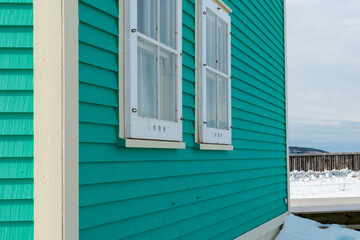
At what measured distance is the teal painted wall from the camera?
11.6 ft

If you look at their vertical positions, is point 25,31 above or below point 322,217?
above

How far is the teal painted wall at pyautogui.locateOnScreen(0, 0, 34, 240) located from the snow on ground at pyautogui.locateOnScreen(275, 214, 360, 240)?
6.33m

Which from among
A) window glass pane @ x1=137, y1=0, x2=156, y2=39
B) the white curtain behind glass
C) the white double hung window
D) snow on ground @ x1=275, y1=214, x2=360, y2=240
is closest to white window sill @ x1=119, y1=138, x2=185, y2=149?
the white double hung window

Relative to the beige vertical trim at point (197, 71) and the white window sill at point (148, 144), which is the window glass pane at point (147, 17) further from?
the beige vertical trim at point (197, 71)

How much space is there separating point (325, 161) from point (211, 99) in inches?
703

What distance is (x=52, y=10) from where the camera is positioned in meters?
3.59

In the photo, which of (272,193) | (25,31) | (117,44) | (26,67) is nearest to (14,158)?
(26,67)

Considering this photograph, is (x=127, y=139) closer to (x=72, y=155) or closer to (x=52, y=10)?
(x=72, y=155)

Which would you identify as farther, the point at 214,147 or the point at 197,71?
the point at 214,147

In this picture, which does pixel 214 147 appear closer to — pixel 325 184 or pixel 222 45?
pixel 222 45

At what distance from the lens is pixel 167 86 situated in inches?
197

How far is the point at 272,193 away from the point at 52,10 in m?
6.36

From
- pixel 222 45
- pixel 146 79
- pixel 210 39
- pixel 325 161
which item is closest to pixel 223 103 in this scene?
pixel 222 45

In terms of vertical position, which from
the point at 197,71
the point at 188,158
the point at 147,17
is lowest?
the point at 188,158
